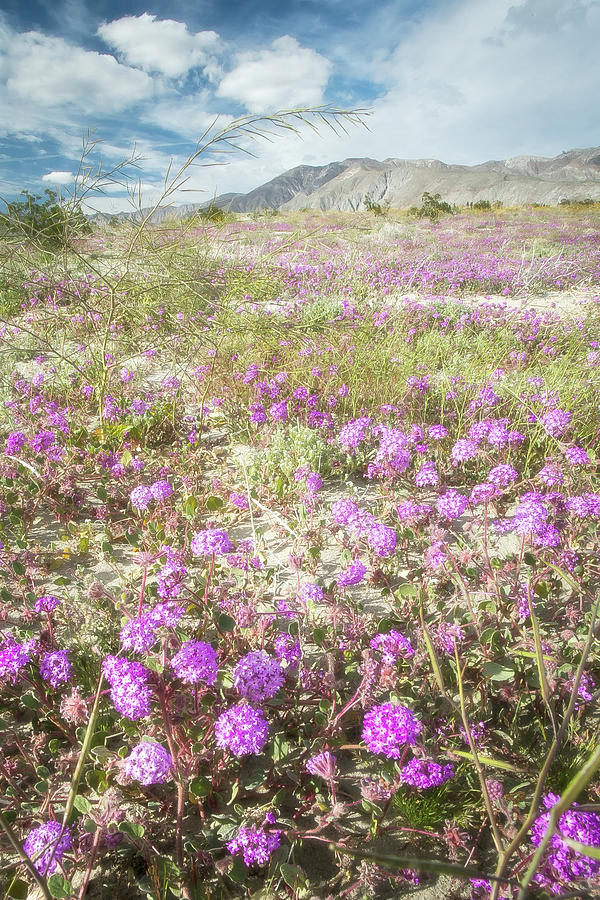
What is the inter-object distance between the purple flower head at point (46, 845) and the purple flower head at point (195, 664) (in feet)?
1.72

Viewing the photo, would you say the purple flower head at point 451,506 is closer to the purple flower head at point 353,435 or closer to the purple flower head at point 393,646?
the purple flower head at point 393,646

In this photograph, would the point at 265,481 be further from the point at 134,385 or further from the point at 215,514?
the point at 134,385

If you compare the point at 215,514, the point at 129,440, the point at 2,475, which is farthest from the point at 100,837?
the point at 129,440

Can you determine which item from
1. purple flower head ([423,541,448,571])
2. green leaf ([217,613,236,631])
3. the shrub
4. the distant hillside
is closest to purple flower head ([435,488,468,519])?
purple flower head ([423,541,448,571])

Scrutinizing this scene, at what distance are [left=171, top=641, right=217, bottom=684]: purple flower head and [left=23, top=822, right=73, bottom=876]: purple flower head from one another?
0.52m

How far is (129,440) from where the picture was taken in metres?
4.01

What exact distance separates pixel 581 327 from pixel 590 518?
14.6ft

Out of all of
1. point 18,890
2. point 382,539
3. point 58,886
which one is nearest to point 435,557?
point 382,539

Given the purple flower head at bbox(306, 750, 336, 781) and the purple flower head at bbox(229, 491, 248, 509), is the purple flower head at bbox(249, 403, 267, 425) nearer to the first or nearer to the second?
the purple flower head at bbox(229, 491, 248, 509)

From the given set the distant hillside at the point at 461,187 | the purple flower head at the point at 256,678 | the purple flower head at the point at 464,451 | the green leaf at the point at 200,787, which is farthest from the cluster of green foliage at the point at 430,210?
the green leaf at the point at 200,787

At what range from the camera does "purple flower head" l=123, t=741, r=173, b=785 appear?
1.41 metres

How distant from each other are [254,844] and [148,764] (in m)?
0.46

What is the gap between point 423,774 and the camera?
62.3 inches

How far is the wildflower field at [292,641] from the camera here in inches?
59.9
